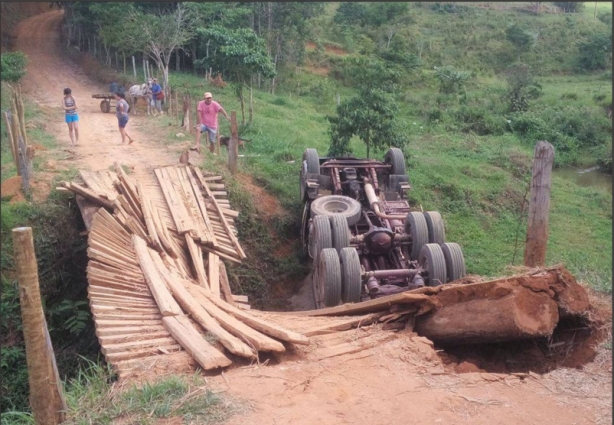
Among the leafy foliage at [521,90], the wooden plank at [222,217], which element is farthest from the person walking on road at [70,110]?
the leafy foliage at [521,90]

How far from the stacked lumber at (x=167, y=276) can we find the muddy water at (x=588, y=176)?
47.1 feet

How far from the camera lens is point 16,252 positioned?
468cm

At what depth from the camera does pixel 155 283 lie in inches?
281

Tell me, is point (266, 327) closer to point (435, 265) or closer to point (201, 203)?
point (435, 265)

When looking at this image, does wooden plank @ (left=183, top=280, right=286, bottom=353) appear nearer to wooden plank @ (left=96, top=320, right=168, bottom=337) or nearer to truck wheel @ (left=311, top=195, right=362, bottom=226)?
wooden plank @ (left=96, top=320, right=168, bottom=337)

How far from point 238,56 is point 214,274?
921cm

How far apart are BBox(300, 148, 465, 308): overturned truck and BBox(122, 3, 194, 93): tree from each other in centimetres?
867

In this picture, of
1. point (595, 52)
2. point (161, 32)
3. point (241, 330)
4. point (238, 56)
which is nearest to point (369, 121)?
point (238, 56)

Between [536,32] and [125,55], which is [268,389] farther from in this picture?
[536,32]

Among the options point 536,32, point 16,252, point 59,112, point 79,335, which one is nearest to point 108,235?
point 79,335

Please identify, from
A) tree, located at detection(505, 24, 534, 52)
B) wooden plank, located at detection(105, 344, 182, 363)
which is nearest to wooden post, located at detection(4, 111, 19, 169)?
wooden plank, located at detection(105, 344, 182, 363)

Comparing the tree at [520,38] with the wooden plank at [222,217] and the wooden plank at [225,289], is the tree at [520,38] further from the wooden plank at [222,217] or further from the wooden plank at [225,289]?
the wooden plank at [225,289]

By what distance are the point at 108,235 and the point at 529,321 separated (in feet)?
17.6

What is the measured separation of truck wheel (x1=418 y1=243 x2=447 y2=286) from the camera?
28.1 ft
